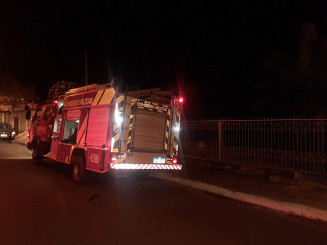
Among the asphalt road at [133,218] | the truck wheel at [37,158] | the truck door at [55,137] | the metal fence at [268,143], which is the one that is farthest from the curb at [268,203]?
the truck wheel at [37,158]

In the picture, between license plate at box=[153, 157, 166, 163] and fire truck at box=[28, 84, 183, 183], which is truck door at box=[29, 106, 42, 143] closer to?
fire truck at box=[28, 84, 183, 183]

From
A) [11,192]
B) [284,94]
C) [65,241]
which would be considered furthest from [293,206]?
[284,94]

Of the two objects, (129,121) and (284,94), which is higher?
(284,94)

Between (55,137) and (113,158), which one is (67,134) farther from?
(113,158)

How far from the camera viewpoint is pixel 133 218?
19.1 ft

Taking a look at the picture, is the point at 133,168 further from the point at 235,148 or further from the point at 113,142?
the point at 235,148

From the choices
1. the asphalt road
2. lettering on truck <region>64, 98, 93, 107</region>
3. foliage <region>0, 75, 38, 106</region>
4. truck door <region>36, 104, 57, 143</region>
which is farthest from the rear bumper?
foliage <region>0, 75, 38, 106</region>

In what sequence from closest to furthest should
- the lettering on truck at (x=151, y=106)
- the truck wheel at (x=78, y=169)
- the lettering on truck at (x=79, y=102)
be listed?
the lettering on truck at (x=151, y=106) → the truck wheel at (x=78, y=169) → the lettering on truck at (x=79, y=102)

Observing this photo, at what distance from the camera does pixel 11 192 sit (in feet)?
25.0

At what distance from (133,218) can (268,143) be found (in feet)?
18.5

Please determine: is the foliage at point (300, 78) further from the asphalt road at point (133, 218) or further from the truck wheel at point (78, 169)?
the truck wheel at point (78, 169)

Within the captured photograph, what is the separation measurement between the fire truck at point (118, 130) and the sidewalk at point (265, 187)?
4.34ft

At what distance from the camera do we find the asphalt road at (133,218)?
4.85 m

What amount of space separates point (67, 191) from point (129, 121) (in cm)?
245
